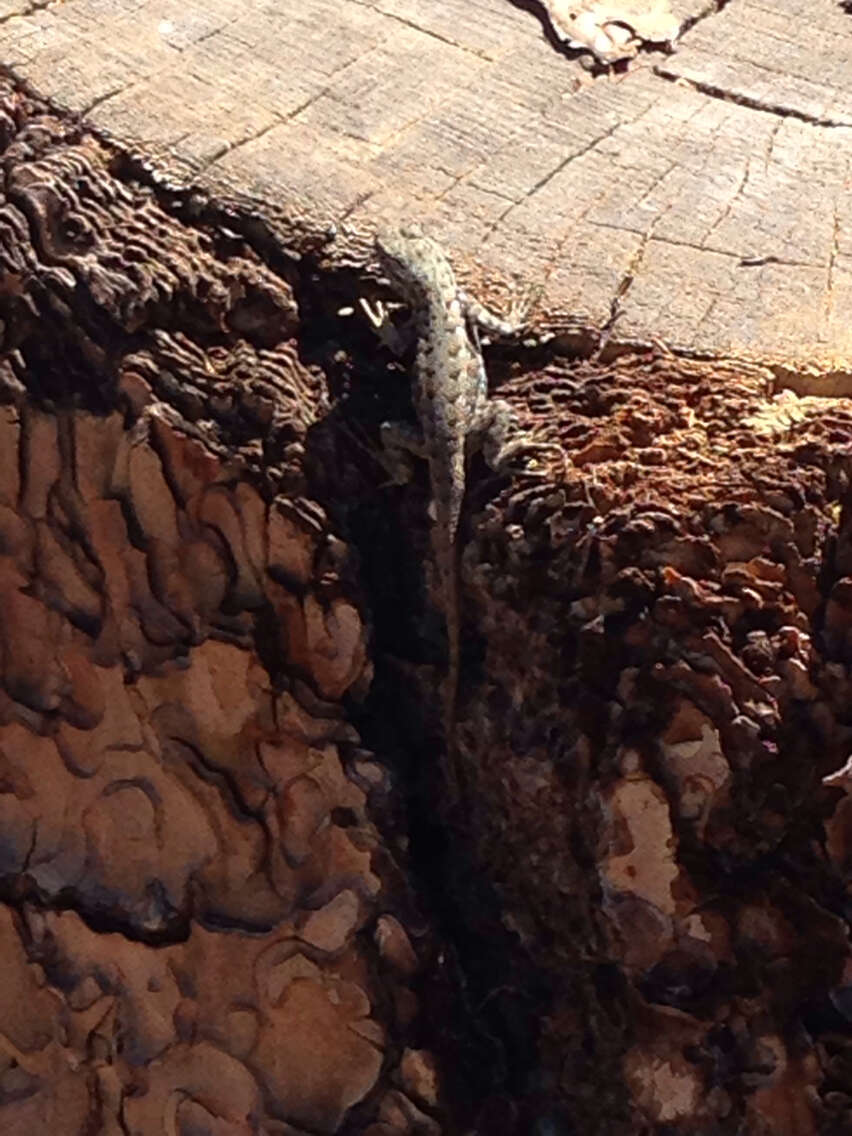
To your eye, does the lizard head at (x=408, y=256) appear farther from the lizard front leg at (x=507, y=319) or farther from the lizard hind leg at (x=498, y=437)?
the lizard hind leg at (x=498, y=437)

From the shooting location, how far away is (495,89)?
2.29 metres

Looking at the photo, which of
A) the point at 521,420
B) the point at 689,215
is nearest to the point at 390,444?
the point at 521,420

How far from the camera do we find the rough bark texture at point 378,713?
1875 mm

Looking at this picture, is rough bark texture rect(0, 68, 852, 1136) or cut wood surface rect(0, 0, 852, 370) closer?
rough bark texture rect(0, 68, 852, 1136)

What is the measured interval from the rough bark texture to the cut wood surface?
86 millimetres

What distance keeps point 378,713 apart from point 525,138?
2.72ft

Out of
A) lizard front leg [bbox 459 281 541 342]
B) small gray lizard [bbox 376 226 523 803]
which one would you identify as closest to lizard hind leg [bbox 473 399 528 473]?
small gray lizard [bbox 376 226 523 803]

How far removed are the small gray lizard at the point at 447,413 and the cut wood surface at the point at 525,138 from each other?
6 cm

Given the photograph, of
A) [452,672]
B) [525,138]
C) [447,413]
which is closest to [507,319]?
[447,413]

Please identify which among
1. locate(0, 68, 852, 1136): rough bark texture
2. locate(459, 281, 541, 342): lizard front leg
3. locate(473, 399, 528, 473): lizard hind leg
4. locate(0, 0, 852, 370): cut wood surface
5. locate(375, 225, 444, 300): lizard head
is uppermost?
locate(0, 0, 852, 370): cut wood surface

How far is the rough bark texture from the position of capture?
6.15 feet

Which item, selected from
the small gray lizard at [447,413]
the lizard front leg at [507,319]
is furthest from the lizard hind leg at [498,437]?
the lizard front leg at [507,319]

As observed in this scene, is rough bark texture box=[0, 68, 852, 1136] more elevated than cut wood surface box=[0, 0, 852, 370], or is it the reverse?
cut wood surface box=[0, 0, 852, 370]

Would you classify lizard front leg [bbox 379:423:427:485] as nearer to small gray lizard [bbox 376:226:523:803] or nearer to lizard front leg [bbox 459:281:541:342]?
small gray lizard [bbox 376:226:523:803]
